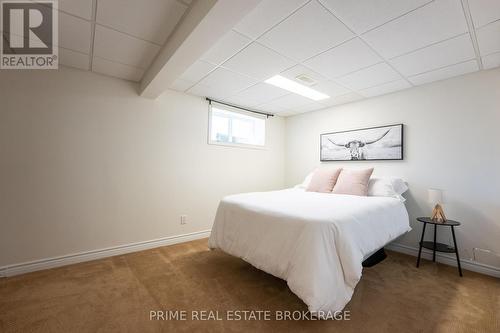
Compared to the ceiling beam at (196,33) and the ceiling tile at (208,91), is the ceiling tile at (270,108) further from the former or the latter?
the ceiling beam at (196,33)

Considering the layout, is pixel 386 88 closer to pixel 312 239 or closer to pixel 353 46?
pixel 353 46

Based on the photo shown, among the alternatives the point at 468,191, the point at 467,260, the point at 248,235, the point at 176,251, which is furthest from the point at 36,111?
the point at 467,260

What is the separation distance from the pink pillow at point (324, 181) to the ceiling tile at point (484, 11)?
1981 millimetres

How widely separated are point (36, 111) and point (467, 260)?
4923mm

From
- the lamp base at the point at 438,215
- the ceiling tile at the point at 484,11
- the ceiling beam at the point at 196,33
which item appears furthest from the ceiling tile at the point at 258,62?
the lamp base at the point at 438,215

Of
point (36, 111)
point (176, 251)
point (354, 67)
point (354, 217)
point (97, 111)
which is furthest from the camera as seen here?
point (176, 251)

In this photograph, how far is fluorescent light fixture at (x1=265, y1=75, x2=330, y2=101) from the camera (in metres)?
2.75

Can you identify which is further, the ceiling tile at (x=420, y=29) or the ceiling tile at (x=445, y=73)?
the ceiling tile at (x=445, y=73)

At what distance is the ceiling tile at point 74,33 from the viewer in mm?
1679

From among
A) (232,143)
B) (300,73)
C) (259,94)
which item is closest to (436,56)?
(300,73)

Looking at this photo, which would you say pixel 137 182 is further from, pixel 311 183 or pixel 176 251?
pixel 311 183

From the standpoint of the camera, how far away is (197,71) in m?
2.54

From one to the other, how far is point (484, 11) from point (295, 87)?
5.92 feet

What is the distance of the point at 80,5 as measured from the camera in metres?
1.52
